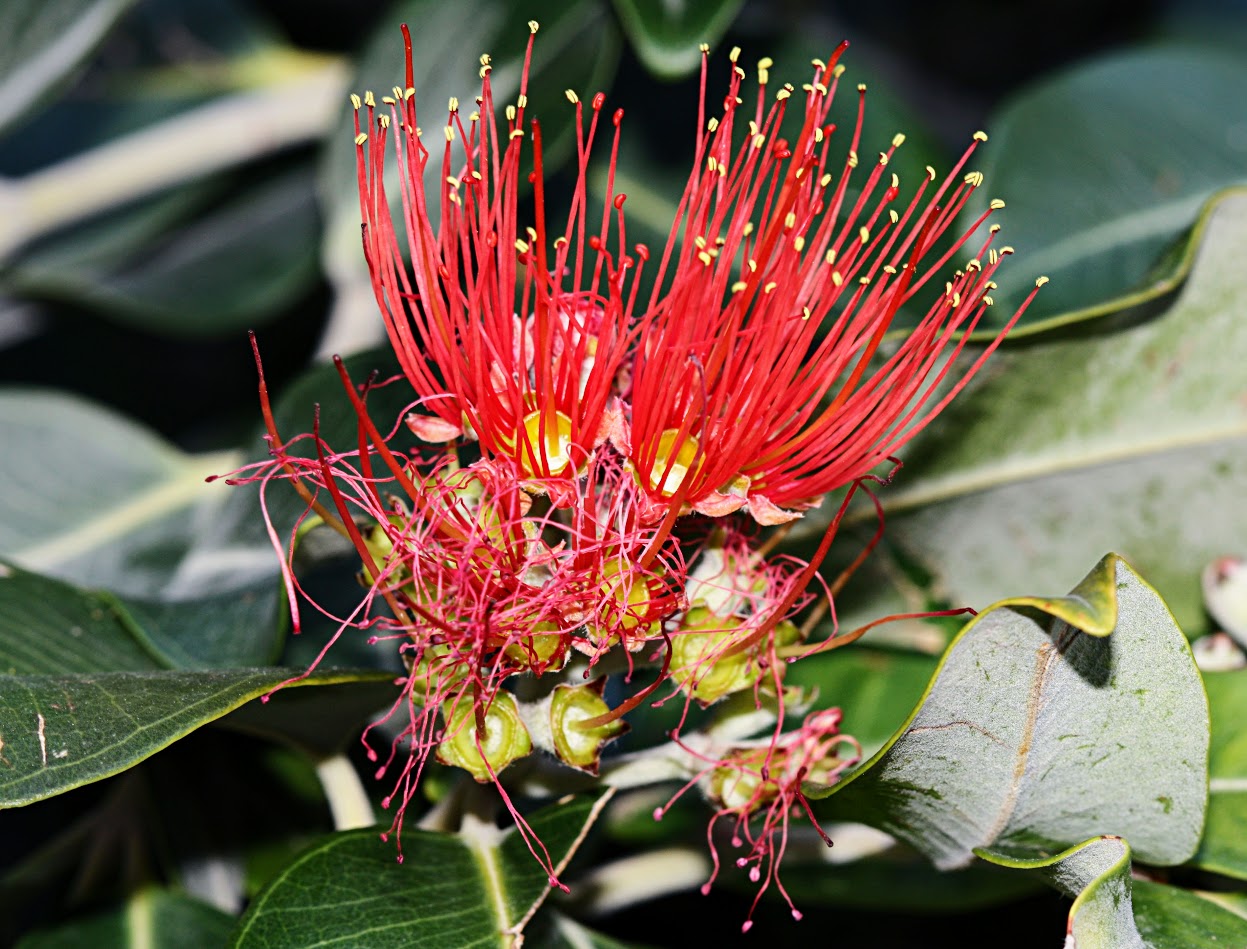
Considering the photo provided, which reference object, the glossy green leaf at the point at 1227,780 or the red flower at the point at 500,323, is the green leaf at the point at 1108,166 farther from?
the red flower at the point at 500,323

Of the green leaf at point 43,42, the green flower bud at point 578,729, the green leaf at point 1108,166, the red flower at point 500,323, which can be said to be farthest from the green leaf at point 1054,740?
the green leaf at point 43,42

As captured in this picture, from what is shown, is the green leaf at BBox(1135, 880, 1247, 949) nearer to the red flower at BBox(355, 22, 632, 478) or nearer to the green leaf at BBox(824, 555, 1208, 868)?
the green leaf at BBox(824, 555, 1208, 868)

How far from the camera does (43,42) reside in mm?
1339

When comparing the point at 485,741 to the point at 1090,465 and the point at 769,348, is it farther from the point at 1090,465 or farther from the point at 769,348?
the point at 1090,465

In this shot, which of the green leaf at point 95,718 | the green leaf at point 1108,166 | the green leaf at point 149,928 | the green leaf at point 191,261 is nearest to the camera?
the green leaf at point 95,718

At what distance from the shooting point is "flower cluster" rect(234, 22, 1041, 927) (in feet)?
2.48

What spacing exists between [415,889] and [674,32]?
695mm

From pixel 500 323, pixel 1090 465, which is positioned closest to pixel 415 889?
pixel 500 323

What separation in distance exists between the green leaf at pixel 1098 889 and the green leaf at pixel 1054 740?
60 millimetres

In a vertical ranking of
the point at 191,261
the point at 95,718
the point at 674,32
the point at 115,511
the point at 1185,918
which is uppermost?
the point at 191,261

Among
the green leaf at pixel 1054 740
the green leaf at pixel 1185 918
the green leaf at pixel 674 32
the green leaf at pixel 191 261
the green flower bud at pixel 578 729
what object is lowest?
the green leaf at pixel 1185 918

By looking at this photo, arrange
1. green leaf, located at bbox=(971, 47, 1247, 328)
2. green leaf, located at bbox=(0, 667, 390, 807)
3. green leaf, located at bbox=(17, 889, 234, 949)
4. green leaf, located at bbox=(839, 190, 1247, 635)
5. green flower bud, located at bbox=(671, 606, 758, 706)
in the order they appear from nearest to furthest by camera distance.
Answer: green leaf, located at bbox=(0, 667, 390, 807) → green flower bud, located at bbox=(671, 606, 758, 706) → green leaf, located at bbox=(839, 190, 1247, 635) → green leaf, located at bbox=(17, 889, 234, 949) → green leaf, located at bbox=(971, 47, 1247, 328)

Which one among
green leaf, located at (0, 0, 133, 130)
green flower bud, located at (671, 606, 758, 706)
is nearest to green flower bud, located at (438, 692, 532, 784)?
green flower bud, located at (671, 606, 758, 706)

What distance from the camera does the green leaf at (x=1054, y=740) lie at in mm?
689
